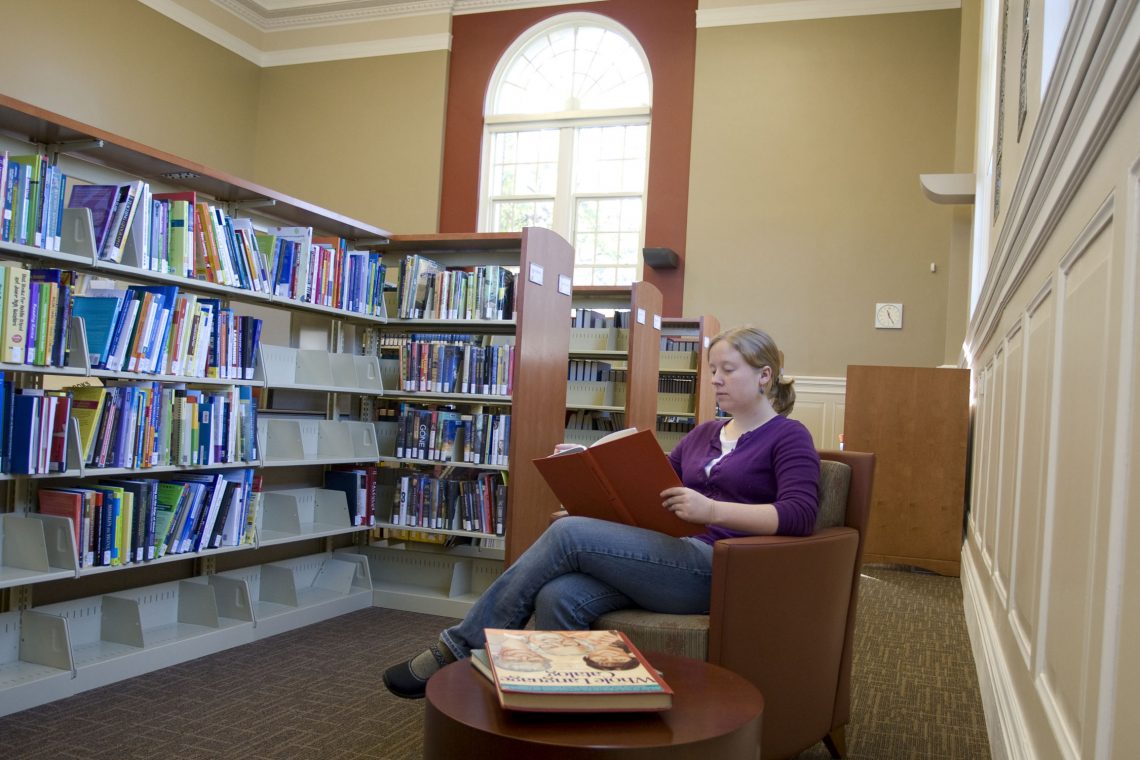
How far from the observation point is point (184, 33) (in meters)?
8.91

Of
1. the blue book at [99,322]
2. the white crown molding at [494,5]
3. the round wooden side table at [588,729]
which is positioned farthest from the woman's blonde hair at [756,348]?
the white crown molding at [494,5]

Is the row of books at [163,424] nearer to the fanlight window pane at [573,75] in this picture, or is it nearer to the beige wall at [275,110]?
the beige wall at [275,110]

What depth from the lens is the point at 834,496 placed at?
2.26 m

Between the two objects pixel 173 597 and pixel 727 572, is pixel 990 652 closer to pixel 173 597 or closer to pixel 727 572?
pixel 727 572

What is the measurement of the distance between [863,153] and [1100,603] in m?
7.33

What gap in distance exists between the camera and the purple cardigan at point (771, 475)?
80.4 inches

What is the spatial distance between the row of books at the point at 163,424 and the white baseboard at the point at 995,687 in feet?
8.43

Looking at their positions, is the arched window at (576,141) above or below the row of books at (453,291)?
above

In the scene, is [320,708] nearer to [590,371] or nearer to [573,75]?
Answer: [590,371]

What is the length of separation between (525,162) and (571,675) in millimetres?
8274

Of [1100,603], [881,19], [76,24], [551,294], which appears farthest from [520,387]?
[76,24]

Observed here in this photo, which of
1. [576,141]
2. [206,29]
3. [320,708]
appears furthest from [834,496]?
[206,29]

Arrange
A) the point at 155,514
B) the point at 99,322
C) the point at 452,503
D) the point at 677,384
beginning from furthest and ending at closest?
1. the point at 677,384
2. the point at 452,503
3. the point at 155,514
4. the point at 99,322

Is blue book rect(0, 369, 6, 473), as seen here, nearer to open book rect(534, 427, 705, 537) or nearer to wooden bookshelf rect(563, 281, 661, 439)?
open book rect(534, 427, 705, 537)
